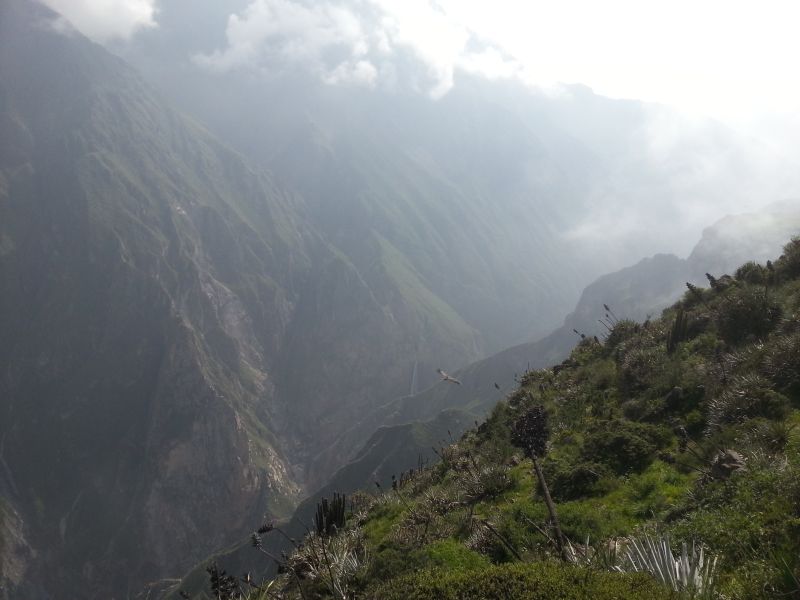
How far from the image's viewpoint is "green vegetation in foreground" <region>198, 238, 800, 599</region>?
600cm

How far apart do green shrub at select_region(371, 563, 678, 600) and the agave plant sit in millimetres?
569

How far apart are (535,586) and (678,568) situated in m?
2.12

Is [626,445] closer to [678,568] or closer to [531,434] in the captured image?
[531,434]

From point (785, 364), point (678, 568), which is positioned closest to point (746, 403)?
point (785, 364)

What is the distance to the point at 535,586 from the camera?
17.2 ft

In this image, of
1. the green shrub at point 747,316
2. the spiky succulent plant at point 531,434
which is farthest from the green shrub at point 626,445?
the spiky succulent plant at point 531,434

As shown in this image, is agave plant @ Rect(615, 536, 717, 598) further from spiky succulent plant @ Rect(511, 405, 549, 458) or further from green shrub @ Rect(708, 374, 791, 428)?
green shrub @ Rect(708, 374, 791, 428)

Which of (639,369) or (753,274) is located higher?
(753,274)

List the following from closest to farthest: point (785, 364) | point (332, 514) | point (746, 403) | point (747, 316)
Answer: point (746, 403) < point (785, 364) < point (747, 316) < point (332, 514)

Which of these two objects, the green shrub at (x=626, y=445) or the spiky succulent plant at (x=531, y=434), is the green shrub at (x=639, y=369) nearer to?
the green shrub at (x=626, y=445)

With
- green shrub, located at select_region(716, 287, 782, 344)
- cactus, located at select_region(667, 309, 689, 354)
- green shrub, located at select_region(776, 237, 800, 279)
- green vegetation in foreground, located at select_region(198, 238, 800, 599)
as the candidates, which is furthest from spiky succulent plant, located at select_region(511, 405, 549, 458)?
green shrub, located at select_region(776, 237, 800, 279)

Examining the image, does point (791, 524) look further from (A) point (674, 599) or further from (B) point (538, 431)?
(B) point (538, 431)

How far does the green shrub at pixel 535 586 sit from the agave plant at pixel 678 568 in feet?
1.87

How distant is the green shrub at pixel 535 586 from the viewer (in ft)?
16.6
